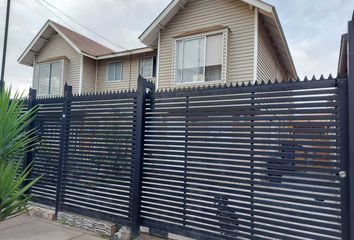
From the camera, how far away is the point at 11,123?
308cm

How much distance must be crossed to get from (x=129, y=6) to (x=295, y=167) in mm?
11703

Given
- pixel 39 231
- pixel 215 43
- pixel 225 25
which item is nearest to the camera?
pixel 39 231

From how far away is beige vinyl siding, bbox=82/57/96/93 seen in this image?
12.1 meters

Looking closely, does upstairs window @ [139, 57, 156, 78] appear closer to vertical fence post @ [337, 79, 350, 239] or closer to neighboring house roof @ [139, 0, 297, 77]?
neighboring house roof @ [139, 0, 297, 77]

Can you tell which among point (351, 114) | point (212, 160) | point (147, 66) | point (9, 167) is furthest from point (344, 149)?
point (147, 66)

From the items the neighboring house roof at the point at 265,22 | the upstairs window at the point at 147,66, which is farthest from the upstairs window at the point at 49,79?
the neighboring house roof at the point at 265,22

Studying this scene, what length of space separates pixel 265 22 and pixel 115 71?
7538 mm

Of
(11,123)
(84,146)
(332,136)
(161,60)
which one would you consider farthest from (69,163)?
(161,60)

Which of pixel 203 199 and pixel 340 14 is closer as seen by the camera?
pixel 203 199

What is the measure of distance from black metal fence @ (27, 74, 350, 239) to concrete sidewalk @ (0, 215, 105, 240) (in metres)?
0.29

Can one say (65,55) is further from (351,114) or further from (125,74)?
(351,114)

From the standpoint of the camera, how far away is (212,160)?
116 inches

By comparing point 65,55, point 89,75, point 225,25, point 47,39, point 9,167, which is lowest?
point 9,167

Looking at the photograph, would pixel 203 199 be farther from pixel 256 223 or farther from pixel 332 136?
pixel 332 136
